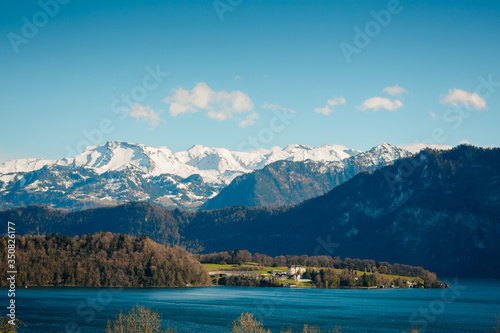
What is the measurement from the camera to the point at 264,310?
13950 centimetres

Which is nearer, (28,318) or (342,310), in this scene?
(28,318)

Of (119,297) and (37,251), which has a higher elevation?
(37,251)

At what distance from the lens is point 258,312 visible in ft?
440

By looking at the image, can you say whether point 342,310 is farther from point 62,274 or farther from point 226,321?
point 62,274

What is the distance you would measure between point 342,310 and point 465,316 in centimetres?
2937

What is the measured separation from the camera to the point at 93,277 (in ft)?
650

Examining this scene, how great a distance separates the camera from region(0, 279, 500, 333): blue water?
4405 inches

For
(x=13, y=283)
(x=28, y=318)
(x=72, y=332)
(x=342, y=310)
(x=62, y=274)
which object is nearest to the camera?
(x=72, y=332)

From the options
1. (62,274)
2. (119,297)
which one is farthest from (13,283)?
(119,297)

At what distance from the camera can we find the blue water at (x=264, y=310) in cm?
11188

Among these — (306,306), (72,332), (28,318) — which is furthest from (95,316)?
(306,306)

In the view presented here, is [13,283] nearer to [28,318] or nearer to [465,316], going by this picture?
[28,318]

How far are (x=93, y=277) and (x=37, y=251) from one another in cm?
2159

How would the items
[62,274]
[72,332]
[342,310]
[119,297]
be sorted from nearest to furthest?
[72,332] < [342,310] < [119,297] < [62,274]
